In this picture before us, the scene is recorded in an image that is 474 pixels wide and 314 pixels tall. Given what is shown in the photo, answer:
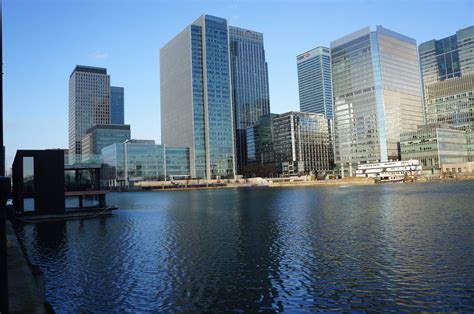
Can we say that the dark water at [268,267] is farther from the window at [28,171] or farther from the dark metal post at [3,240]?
the window at [28,171]

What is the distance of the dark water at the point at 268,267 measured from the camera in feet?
69.9

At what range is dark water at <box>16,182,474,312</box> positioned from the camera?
21312 millimetres

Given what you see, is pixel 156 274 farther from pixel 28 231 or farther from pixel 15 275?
→ pixel 28 231

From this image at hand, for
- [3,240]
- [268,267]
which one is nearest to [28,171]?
[268,267]

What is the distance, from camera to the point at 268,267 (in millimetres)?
28688

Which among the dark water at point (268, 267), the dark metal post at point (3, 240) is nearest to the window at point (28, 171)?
the dark water at point (268, 267)

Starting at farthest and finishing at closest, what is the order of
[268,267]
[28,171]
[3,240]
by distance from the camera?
[28,171]
[268,267]
[3,240]

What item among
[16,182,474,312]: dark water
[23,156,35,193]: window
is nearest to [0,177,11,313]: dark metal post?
[16,182,474,312]: dark water

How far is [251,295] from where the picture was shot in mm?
22422

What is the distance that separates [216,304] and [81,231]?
126 ft

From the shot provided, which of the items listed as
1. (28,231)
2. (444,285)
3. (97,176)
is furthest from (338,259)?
(97,176)

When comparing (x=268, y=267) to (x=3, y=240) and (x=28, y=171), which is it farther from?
(x=28, y=171)

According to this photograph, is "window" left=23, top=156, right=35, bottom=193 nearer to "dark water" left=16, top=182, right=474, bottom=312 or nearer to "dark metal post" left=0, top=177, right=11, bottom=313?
"dark water" left=16, top=182, right=474, bottom=312

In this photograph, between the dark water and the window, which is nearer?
the dark water
